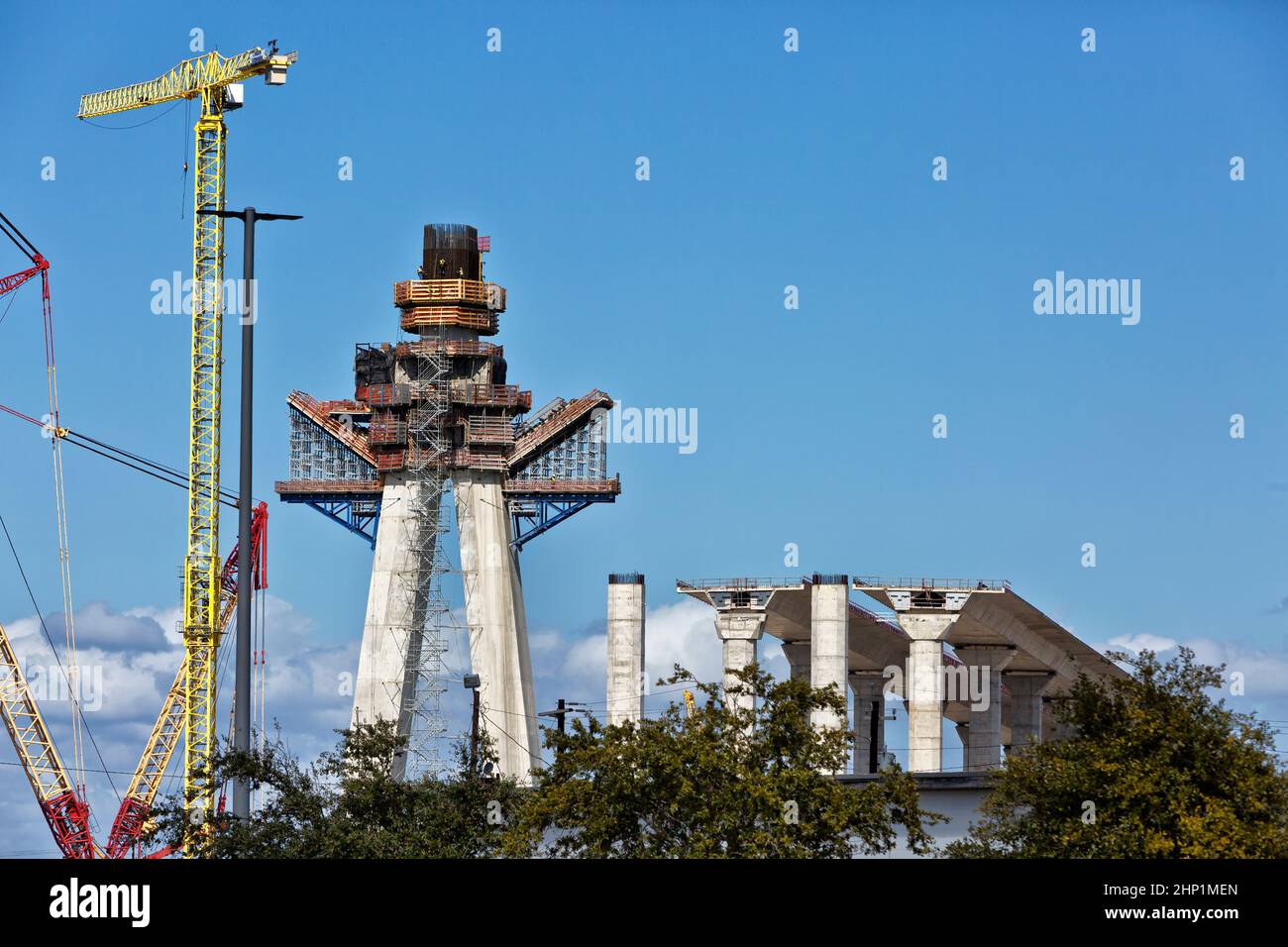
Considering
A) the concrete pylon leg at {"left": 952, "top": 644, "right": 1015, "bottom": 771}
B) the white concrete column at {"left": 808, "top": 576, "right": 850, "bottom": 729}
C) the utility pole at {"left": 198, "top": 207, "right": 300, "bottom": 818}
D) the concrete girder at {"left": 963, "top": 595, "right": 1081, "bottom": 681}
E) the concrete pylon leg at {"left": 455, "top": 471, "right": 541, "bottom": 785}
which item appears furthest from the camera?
the concrete pylon leg at {"left": 455, "top": 471, "right": 541, "bottom": 785}

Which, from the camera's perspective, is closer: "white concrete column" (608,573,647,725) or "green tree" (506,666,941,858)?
"green tree" (506,666,941,858)

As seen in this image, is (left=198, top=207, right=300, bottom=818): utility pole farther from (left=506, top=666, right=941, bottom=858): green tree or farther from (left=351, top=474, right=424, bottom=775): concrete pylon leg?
(left=351, top=474, right=424, bottom=775): concrete pylon leg

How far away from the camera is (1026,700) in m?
167

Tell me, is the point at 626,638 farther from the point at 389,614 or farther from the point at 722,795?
the point at 722,795

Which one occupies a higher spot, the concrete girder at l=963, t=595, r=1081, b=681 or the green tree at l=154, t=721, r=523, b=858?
the concrete girder at l=963, t=595, r=1081, b=681

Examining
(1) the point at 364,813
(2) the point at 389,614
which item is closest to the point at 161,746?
(2) the point at 389,614

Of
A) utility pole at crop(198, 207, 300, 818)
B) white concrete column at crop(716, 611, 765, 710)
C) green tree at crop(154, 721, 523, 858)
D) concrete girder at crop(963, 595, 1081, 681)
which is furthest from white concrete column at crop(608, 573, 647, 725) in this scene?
utility pole at crop(198, 207, 300, 818)

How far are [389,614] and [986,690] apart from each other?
150ft

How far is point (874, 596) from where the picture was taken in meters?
133

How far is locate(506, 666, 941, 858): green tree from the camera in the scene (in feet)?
180

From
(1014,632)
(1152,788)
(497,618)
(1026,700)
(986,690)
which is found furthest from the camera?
(1026,700)

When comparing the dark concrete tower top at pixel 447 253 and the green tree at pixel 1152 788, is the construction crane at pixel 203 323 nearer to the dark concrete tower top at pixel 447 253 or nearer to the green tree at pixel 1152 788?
the dark concrete tower top at pixel 447 253

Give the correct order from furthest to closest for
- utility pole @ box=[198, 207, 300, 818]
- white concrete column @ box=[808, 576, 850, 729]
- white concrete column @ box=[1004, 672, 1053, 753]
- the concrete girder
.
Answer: white concrete column @ box=[1004, 672, 1053, 753], the concrete girder, white concrete column @ box=[808, 576, 850, 729], utility pole @ box=[198, 207, 300, 818]

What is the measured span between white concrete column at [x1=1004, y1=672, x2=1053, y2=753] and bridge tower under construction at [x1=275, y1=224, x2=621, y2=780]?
40.6 m
